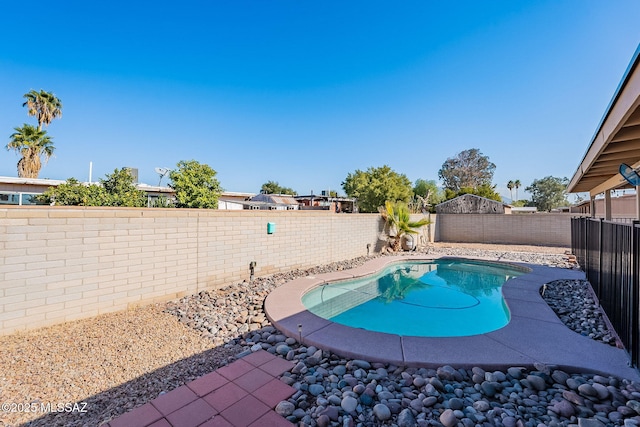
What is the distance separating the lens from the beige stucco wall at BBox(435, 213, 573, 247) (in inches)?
524

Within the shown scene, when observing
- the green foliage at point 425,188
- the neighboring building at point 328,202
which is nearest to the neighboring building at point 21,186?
the neighboring building at point 328,202

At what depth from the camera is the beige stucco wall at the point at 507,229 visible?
13.3m

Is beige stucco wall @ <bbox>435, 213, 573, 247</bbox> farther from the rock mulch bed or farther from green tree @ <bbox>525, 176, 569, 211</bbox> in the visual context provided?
green tree @ <bbox>525, 176, 569, 211</bbox>

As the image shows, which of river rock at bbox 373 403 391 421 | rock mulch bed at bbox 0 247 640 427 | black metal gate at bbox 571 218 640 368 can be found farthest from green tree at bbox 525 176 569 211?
river rock at bbox 373 403 391 421

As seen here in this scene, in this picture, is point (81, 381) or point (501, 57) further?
point (501, 57)

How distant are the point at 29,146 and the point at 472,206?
30.8 metres

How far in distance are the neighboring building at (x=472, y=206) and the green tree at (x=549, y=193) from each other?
2631 cm

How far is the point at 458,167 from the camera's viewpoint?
41.2 m

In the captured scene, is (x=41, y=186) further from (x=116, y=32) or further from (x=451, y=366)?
(x=451, y=366)

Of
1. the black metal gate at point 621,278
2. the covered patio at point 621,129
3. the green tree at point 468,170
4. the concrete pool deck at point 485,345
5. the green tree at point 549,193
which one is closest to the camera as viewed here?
the covered patio at point 621,129

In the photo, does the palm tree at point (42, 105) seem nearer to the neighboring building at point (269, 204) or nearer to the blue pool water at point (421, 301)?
the neighboring building at point (269, 204)

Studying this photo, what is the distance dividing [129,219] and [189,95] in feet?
35.0

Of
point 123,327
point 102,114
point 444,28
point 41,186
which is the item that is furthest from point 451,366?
point 41,186

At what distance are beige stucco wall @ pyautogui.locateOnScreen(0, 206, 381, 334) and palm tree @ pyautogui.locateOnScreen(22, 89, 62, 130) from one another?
20531mm
